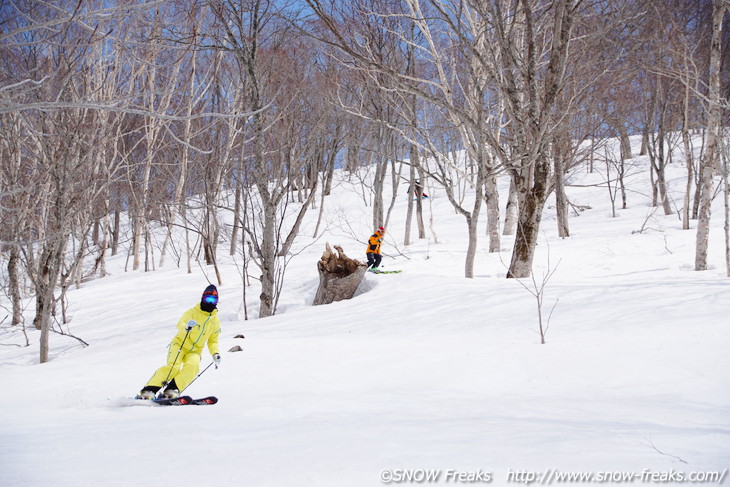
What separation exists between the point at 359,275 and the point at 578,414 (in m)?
6.84

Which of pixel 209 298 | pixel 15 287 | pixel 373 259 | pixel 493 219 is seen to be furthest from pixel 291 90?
pixel 15 287

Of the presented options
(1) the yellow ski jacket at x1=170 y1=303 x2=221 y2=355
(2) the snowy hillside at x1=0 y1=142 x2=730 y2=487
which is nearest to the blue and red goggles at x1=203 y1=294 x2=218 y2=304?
(1) the yellow ski jacket at x1=170 y1=303 x2=221 y2=355

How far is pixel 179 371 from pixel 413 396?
7.44 feet

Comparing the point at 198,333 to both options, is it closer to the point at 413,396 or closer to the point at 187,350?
the point at 187,350

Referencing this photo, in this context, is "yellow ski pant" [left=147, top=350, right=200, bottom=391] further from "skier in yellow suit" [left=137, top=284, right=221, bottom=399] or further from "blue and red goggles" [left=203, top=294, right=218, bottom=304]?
"blue and red goggles" [left=203, top=294, right=218, bottom=304]

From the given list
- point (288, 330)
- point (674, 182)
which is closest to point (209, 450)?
point (288, 330)

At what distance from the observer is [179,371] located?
14.3ft

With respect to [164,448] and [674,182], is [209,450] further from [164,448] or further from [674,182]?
[674,182]

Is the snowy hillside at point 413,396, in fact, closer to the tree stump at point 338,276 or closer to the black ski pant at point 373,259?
the tree stump at point 338,276

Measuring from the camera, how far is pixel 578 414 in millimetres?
2881

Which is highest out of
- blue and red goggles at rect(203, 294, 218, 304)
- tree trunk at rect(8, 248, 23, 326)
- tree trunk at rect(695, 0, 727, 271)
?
tree trunk at rect(695, 0, 727, 271)

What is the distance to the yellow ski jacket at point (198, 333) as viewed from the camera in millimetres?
4488

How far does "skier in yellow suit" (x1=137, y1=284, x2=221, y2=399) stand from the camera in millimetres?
4184

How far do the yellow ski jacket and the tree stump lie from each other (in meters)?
4.81
